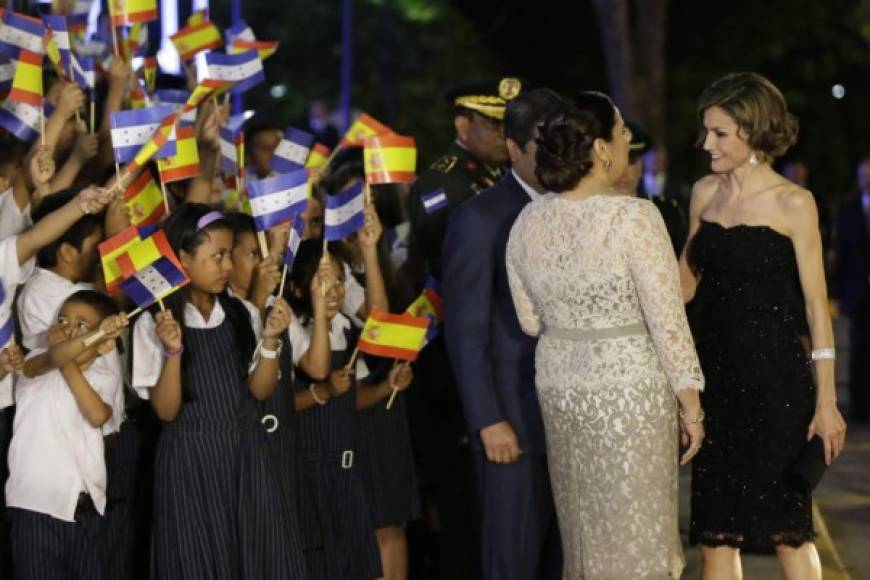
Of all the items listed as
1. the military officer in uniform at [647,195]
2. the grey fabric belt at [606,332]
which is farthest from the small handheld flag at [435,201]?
the grey fabric belt at [606,332]

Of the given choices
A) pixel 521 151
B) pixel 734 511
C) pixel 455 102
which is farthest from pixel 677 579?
pixel 455 102

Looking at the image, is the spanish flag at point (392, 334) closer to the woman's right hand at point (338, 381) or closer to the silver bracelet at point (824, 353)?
the woman's right hand at point (338, 381)

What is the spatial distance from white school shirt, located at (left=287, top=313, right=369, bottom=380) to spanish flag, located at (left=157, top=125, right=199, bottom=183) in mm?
750

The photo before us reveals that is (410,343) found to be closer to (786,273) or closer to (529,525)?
(529,525)

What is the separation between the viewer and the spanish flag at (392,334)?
315 inches

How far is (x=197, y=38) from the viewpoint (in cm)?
948

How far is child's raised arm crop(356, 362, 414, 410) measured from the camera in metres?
8.37

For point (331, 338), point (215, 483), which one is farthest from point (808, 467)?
point (331, 338)

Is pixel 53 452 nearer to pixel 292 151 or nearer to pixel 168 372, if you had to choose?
pixel 168 372

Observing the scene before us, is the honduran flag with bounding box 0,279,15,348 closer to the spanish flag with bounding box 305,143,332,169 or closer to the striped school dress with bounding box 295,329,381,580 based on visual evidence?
the striped school dress with bounding box 295,329,381,580

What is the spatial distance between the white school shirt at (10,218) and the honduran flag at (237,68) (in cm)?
101

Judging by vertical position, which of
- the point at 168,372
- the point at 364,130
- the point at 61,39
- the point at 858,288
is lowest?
the point at 858,288

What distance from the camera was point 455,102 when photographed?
894cm

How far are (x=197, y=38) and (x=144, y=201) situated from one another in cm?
168
